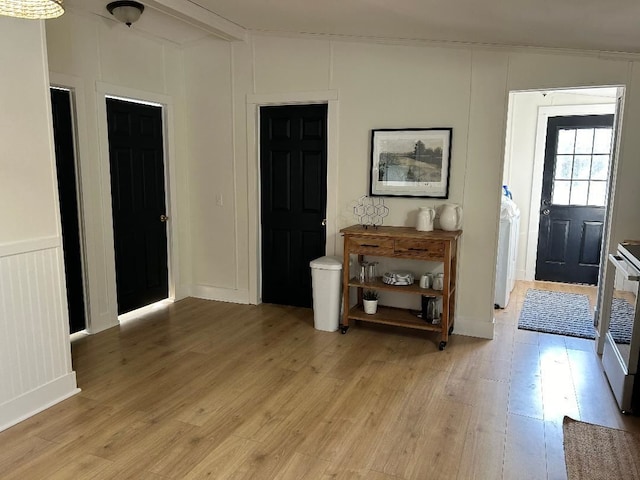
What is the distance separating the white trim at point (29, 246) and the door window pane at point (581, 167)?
557cm

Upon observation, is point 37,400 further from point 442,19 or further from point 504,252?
point 504,252

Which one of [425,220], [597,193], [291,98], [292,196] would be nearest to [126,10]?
[291,98]

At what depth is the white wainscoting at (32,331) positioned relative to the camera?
8.50 feet

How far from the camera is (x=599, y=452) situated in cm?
238

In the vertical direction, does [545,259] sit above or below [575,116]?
below

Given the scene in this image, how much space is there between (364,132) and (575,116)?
9.91ft

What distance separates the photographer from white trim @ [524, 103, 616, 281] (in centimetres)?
552

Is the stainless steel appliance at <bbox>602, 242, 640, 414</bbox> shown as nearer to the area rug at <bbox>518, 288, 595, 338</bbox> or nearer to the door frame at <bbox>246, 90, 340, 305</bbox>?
the area rug at <bbox>518, 288, 595, 338</bbox>

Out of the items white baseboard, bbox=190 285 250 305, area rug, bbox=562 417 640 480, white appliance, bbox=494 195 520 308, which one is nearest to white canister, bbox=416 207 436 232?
white appliance, bbox=494 195 520 308

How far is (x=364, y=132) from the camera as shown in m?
4.23

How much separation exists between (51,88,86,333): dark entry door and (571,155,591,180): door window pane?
5474mm

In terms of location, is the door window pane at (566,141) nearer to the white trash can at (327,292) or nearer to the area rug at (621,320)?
the area rug at (621,320)

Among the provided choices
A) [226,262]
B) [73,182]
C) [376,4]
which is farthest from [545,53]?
[73,182]

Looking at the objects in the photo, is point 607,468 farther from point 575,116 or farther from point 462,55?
point 575,116
